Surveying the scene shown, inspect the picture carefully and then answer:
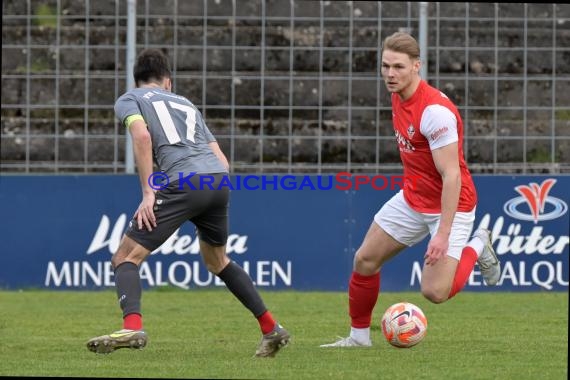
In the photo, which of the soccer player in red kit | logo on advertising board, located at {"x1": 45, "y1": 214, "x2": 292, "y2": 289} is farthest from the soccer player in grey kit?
logo on advertising board, located at {"x1": 45, "y1": 214, "x2": 292, "y2": 289}

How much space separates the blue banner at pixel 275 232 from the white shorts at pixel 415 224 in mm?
5611

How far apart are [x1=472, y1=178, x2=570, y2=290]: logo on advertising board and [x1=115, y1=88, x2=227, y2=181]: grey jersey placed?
6.51 meters

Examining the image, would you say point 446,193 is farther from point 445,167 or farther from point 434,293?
point 434,293

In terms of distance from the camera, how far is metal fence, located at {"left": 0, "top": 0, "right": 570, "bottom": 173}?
47.5 ft

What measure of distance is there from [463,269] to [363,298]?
2.22 feet

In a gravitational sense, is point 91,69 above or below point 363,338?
above

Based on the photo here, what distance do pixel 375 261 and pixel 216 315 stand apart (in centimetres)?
308

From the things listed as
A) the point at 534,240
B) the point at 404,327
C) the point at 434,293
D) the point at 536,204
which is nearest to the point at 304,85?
the point at 536,204

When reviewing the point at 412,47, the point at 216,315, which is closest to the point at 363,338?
the point at 412,47

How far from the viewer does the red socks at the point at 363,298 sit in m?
8.57

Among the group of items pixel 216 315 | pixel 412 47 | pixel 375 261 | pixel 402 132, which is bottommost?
pixel 216 315

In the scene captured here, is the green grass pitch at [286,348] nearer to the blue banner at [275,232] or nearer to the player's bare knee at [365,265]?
the blue banner at [275,232]

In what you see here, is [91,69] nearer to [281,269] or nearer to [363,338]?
[281,269]

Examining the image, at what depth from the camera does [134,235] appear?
778 cm
